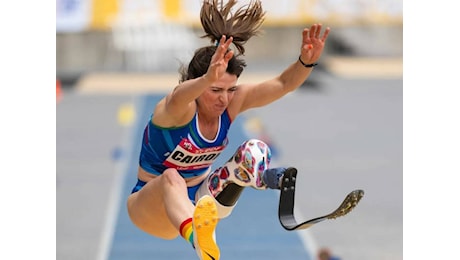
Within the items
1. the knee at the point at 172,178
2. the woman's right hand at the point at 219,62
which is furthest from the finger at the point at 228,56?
the knee at the point at 172,178

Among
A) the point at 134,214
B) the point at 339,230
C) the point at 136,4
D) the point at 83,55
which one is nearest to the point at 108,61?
the point at 83,55

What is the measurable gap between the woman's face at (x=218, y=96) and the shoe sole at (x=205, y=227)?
51 centimetres

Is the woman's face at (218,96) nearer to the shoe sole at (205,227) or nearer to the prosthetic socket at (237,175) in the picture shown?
the prosthetic socket at (237,175)

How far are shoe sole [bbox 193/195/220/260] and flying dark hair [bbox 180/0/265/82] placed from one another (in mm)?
704

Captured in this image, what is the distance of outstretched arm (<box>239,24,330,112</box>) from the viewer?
5387mm

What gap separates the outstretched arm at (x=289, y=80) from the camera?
17.7 ft

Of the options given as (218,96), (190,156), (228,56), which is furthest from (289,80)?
(228,56)

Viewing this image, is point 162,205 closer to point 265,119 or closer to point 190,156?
point 190,156

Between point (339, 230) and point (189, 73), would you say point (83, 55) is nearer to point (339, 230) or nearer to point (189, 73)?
point (339, 230)

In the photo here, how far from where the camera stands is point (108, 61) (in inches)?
859

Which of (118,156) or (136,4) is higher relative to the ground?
(136,4)

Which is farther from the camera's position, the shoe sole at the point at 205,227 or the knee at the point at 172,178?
the knee at the point at 172,178

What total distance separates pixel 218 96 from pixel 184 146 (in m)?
0.34

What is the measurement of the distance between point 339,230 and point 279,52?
12.5m
